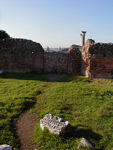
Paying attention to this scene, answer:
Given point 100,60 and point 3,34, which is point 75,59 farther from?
point 3,34

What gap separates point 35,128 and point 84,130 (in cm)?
127

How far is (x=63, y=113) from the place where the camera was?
4.42 metres

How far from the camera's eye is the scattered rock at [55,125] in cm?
328

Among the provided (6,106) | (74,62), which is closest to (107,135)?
(6,106)

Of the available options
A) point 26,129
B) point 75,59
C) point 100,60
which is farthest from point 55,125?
point 75,59

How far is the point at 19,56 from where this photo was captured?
1053 cm

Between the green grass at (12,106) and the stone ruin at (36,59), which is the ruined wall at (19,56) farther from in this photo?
the green grass at (12,106)

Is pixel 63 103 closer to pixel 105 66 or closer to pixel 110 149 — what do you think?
pixel 110 149

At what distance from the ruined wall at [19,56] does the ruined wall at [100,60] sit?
393 cm

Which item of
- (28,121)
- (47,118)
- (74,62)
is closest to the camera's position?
(47,118)

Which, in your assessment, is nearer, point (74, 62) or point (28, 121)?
point (28, 121)

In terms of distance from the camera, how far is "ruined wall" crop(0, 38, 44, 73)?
34.5ft

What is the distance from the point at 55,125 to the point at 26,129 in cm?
89

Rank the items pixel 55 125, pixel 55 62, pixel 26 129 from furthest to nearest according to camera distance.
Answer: pixel 55 62 → pixel 26 129 → pixel 55 125
